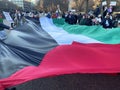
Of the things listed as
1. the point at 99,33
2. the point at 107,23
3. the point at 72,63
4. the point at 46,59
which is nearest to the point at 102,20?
the point at 107,23

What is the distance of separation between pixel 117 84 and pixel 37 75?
3.16m

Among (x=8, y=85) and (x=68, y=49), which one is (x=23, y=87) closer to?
(x=68, y=49)

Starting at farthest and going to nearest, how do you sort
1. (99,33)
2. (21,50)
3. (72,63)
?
1. (99,33)
2. (21,50)
3. (72,63)

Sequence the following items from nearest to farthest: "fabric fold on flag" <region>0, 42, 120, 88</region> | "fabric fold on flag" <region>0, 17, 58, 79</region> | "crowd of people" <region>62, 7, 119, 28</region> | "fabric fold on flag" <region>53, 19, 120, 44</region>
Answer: "fabric fold on flag" <region>0, 42, 120, 88</region>
"fabric fold on flag" <region>0, 17, 58, 79</region>
"fabric fold on flag" <region>53, 19, 120, 44</region>
"crowd of people" <region>62, 7, 119, 28</region>

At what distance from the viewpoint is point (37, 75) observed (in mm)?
3625

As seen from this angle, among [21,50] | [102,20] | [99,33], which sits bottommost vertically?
[102,20]

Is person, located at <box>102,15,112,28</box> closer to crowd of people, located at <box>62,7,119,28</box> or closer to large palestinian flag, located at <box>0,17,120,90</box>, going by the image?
crowd of people, located at <box>62,7,119,28</box>

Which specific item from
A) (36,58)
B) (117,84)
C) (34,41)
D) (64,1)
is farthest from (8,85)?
(64,1)

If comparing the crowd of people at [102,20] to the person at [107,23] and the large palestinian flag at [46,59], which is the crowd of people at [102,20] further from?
the large palestinian flag at [46,59]

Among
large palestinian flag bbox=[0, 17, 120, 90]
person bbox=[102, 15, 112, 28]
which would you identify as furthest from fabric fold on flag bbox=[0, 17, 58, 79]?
person bbox=[102, 15, 112, 28]

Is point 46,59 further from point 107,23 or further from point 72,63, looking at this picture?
point 107,23


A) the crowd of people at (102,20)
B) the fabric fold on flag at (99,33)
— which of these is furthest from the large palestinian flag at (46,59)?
the crowd of people at (102,20)

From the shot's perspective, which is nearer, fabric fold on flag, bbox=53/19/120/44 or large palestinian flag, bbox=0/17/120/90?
large palestinian flag, bbox=0/17/120/90

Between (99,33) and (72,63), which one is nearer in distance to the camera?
(72,63)
